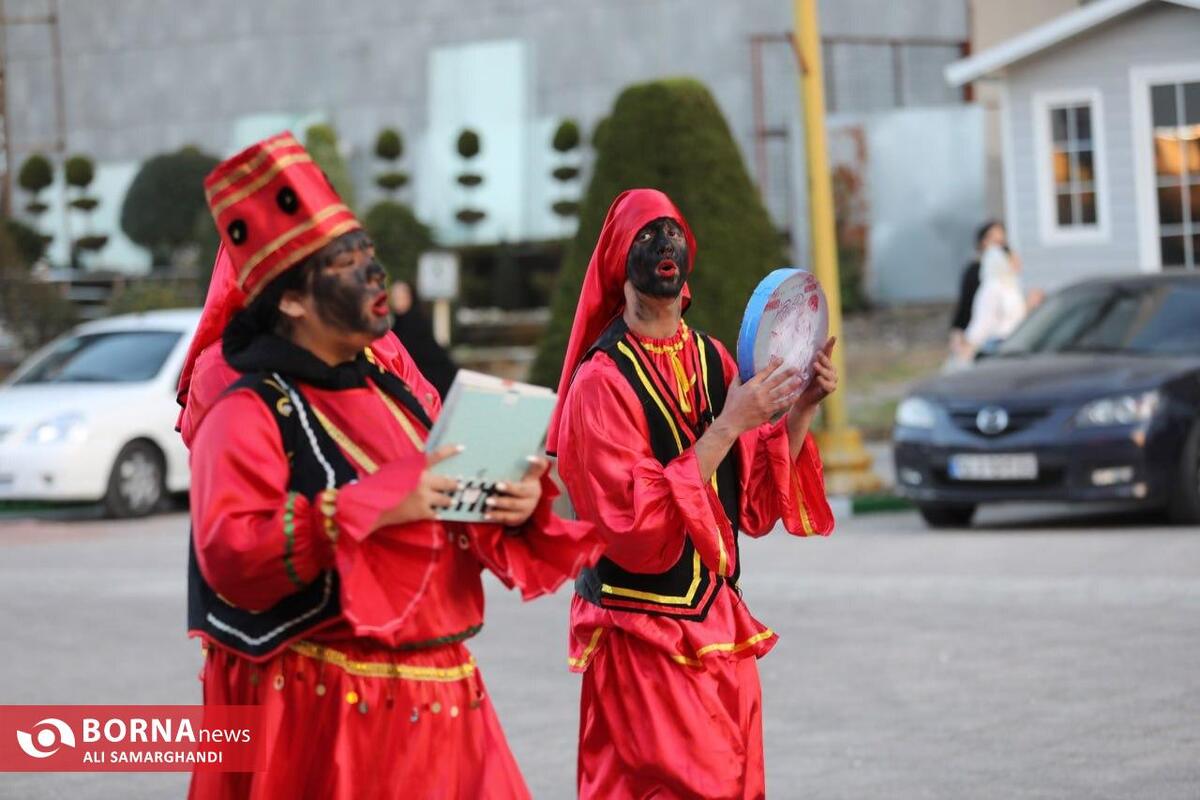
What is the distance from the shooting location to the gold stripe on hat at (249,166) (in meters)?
4.17

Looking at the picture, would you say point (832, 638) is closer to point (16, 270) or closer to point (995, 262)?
point (995, 262)

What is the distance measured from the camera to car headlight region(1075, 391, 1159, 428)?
45.8ft

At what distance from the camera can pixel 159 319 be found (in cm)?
1938

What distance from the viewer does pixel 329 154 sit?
33.9m

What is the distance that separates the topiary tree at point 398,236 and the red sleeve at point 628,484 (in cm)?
2437

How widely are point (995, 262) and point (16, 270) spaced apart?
15.4 m

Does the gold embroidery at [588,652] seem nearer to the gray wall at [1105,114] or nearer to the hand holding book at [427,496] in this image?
the hand holding book at [427,496]

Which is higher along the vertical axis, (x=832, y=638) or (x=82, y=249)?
(x=82, y=249)

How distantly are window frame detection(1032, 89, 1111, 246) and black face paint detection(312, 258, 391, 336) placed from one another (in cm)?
2040

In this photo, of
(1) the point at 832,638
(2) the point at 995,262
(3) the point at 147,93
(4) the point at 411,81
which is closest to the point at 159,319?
(2) the point at 995,262

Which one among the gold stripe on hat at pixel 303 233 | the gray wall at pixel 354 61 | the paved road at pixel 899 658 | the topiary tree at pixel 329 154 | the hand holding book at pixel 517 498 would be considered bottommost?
the paved road at pixel 899 658

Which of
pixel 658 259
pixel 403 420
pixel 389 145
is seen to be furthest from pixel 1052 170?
pixel 403 420

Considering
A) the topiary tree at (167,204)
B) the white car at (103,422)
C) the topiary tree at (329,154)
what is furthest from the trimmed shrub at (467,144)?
the white car at (103,422)

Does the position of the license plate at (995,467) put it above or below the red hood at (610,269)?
below
